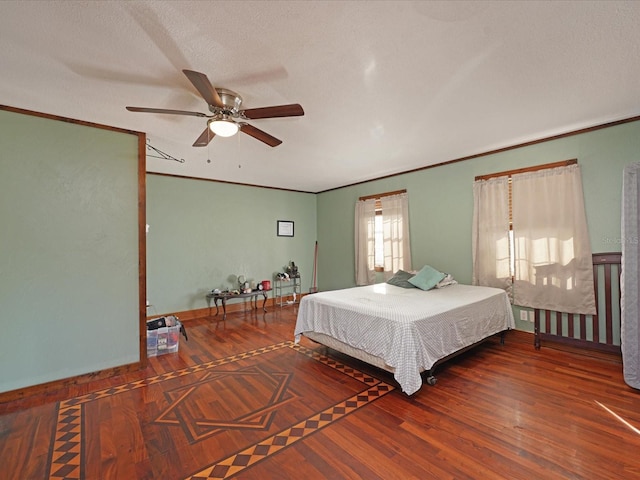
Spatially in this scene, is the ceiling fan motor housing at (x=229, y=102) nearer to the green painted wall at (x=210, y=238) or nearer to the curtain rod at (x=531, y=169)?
the green painted wall at (x=210, y=238)

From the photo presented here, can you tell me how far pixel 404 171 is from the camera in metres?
4.89

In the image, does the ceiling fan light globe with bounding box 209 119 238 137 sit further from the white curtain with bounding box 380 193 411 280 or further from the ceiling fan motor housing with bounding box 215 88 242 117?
the white curtain with bounding box 380 193 411 280

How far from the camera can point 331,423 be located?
2.04 m

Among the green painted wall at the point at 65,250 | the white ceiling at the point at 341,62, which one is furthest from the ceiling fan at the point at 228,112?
the green painted wall at the point at 65,250

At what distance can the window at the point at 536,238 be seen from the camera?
319 cm

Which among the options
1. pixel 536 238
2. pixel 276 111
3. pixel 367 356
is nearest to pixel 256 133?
pixel 276 111

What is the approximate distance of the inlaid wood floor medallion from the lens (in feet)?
5.61

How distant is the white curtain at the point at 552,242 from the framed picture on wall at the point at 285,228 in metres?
4.14

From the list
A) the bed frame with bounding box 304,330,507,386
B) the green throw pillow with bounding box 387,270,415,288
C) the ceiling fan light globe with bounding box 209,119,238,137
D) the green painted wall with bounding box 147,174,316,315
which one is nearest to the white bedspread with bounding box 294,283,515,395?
the bed frame with bounding box 304,330,507,386

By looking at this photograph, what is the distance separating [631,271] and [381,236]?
3.26 meters

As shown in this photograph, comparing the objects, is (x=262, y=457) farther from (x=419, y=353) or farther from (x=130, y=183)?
(x=130, y=183)

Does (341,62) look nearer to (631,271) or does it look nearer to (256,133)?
(256,133)

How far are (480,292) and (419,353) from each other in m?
1.52

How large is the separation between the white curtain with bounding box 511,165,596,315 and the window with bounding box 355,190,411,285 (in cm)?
162
